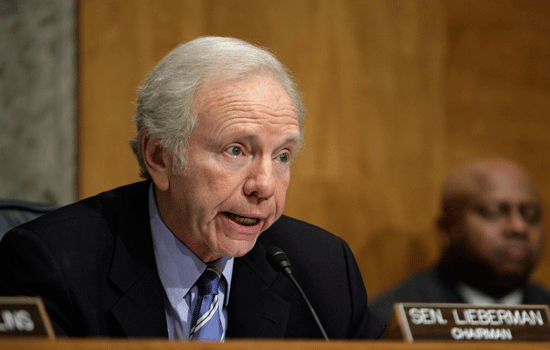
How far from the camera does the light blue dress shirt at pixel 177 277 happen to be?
4.17 ft

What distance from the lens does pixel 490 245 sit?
9.02 ft

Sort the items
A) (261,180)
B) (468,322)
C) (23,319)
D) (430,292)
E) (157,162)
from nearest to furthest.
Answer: (23,319)
(468,322)
(261,180)
(157,162)
(430,292)

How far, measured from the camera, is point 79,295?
1160 millimetres

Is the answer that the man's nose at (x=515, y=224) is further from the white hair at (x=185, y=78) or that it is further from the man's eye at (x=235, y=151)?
the man's eye at (x=235, y=151)

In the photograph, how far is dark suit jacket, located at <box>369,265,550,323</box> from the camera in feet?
8.63

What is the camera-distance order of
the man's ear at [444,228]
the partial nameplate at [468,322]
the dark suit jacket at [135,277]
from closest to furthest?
the partial nameplate at [468,322] → the dark suit jacket at [135,277] → the man's ear at [444,228]

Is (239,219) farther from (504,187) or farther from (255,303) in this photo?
(504,187)

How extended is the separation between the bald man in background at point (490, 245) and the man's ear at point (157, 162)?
5.33 ft

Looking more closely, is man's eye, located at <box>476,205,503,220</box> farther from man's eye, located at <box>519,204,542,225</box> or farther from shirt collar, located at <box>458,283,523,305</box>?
shirt collar, located at <box>458,283,523,305</box>

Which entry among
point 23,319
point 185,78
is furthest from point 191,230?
point 23,319

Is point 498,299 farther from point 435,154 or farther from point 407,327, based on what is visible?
point 407,327

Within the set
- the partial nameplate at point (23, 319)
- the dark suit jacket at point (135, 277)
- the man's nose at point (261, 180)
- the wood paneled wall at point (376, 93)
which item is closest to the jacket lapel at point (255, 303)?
the dark suit jacket at point (135, 277)

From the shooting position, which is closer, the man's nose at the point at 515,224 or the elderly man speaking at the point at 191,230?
the elderly man speaking at the point at 191,230

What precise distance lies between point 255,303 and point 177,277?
19 cm
